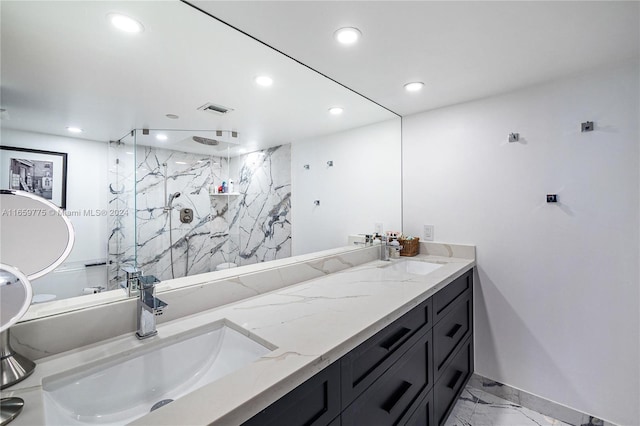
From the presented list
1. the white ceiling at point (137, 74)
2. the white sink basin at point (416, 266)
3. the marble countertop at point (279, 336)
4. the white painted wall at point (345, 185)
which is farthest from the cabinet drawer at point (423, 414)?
the white ceiling at point (137, 74)

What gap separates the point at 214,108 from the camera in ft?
4.83

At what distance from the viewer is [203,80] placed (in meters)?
1.43

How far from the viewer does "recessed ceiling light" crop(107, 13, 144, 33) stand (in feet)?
3.54

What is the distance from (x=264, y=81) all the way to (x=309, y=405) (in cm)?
158

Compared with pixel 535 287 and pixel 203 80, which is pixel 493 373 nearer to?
pixel 535 287

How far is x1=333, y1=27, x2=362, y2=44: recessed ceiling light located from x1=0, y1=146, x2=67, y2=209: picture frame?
1213 millimetres

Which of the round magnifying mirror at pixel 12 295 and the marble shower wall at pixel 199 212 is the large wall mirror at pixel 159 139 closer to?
the marble shower wall at pixel 199 212

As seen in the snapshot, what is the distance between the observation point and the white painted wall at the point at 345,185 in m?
1.85

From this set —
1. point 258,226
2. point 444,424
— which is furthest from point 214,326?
point 444,424

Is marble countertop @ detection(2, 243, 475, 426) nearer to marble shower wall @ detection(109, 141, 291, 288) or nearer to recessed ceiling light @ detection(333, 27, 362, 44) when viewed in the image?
marble shower wall @ detection(109, 141, 291, 288)

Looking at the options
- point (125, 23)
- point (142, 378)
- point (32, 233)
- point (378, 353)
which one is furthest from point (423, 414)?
point (125, 23)

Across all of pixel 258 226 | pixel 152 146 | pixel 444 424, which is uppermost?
pixel 152 146

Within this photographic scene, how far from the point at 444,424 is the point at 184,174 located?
6.73 ft

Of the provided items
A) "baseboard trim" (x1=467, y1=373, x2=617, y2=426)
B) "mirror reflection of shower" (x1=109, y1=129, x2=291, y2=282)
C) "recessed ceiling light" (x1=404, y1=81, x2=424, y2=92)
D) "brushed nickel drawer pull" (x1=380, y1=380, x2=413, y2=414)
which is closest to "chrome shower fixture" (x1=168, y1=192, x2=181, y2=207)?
"mirror reflection of shower" (x1=109, y1=129, x2=291, y2=282)
